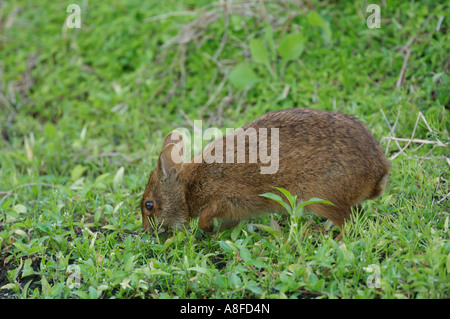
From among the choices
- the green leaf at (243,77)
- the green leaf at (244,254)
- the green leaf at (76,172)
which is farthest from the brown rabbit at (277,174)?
the green leaf at (243,77)

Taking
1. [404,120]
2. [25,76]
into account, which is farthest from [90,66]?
[404,120]

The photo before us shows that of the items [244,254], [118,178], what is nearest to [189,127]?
[118,178]

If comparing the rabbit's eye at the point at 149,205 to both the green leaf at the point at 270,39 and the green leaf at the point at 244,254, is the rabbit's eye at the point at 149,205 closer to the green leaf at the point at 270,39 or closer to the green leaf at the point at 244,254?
the green leaf at the point at 244,254

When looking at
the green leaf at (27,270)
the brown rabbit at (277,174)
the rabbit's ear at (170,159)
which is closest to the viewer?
the green leaf at (27,270)

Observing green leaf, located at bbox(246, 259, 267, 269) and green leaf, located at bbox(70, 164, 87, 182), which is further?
green leaf, located at bbox(70, 164, 87, 182)

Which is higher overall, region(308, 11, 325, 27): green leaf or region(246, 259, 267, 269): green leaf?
region(308, 11, 325, 27): green leaf

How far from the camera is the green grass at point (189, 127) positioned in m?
3.39

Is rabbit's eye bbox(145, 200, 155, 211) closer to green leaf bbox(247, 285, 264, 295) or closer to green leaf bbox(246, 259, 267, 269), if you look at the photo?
green leaf bbox(246, 259, 267, 269)

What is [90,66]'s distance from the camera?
24.3ft

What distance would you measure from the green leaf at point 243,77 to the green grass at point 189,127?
0.10m

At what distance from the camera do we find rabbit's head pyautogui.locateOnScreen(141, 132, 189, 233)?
4.26 m

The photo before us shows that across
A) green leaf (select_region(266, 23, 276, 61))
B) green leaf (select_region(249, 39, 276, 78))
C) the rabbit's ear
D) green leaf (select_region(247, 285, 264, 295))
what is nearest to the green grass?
green leaf (select_region(247, 285, 264, 295))
